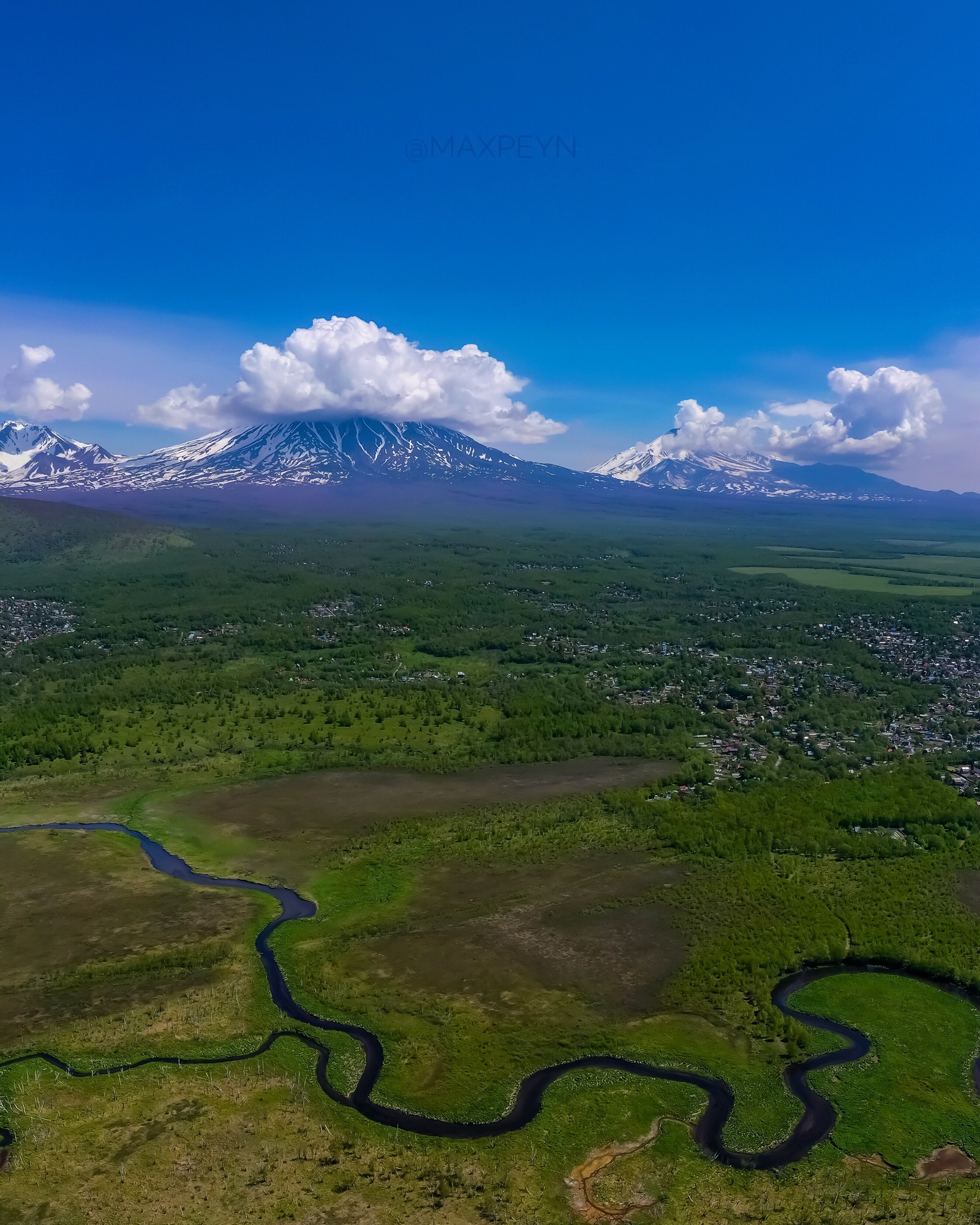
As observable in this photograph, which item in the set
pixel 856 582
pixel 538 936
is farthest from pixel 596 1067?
pixel 856 582

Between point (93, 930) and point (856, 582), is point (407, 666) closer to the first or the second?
point (93, 930)

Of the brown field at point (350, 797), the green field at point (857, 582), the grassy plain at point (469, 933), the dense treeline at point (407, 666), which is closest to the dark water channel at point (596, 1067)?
the grassy plain at point (469, 933)

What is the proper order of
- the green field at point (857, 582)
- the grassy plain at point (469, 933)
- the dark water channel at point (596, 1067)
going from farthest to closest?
the green field at point (857, 582) → the dark water channel at point (596, 1067) → the grassy plain at point (469, 933)

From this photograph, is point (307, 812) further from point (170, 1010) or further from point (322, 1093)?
point (322, 1093)

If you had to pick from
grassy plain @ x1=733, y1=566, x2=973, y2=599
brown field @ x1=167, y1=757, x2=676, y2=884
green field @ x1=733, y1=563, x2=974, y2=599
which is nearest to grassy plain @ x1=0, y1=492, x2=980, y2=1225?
brown field @ x1=167, y1=757, x2=676, y2=884

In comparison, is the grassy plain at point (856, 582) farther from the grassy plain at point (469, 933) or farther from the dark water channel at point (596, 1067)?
the dark water channel at point (596, 1067)

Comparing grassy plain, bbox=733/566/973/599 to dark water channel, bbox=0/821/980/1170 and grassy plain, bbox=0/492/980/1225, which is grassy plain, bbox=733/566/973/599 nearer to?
grassy plain, bbox=0/492/980/1225
